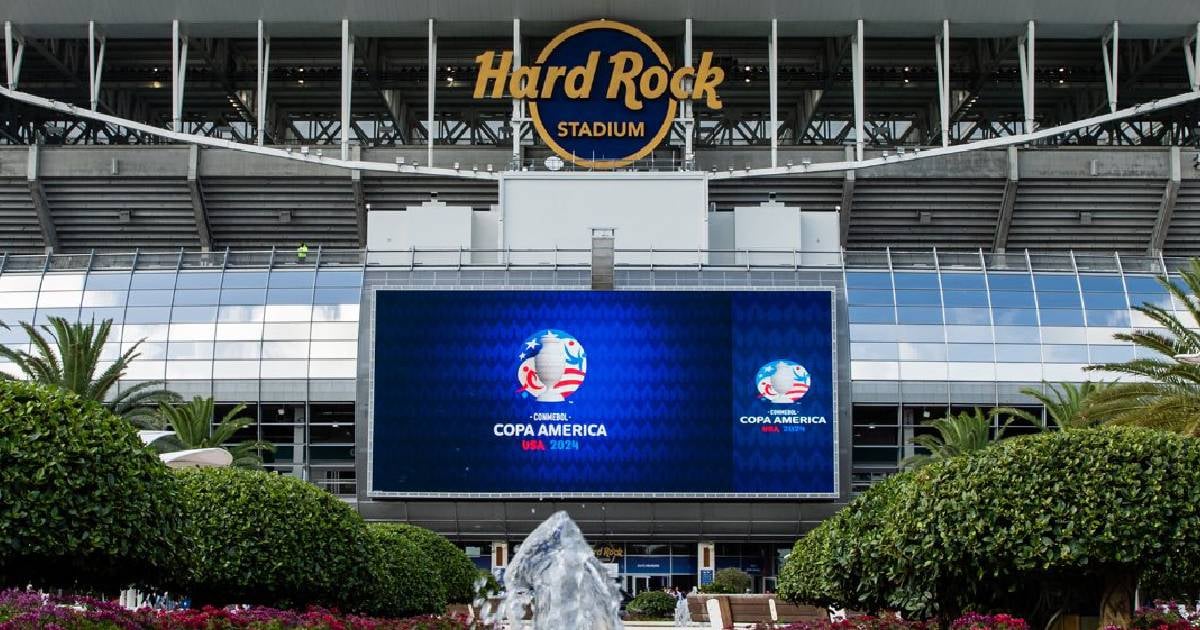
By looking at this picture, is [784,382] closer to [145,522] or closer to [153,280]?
[153,280]

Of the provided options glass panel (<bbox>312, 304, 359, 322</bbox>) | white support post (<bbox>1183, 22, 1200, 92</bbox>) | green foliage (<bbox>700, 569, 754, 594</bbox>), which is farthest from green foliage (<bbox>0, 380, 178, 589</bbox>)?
white support post (<bbox>1183, 22, 1200, 92</bbox>)

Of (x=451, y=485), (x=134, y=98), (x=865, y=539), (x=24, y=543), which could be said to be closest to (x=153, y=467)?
(x=24, y=543)

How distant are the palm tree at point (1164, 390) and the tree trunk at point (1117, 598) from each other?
45.6 feet

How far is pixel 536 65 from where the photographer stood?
8444 cm

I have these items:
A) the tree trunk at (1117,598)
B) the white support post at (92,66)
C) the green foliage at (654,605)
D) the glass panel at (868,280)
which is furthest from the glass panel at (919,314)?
the tree trunk at (1117,598)

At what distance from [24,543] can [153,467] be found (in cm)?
290

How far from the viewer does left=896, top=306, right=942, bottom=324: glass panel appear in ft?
260

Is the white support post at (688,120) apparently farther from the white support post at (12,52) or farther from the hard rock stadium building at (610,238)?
the white support post at (12,52)

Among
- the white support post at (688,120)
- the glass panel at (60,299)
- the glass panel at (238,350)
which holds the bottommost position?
the glass panel at (238,350)

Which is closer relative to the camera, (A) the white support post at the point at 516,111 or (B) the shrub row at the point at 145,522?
(B) the shrub row at the point at 145,522

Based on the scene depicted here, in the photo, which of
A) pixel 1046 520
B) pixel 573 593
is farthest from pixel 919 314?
pixel 1046 520

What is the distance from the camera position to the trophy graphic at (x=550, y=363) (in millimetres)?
75250

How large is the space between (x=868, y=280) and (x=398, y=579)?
42478 mm

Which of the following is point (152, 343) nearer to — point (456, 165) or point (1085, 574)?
point (456, 165)
